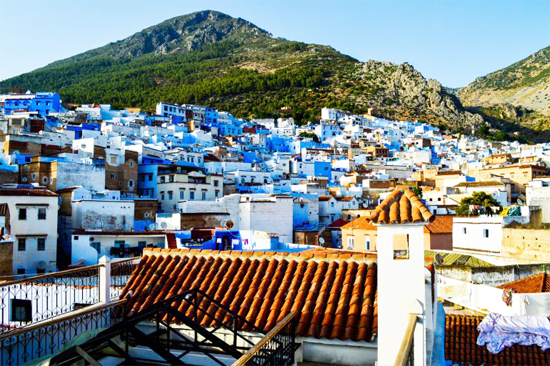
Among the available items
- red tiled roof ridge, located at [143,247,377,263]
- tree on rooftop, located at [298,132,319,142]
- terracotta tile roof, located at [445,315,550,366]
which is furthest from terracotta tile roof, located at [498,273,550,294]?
tree on rooftop, located at [298,132,319,142]

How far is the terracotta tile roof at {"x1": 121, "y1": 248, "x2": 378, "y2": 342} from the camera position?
619 centimetres

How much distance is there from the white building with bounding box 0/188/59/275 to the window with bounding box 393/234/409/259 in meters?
22.3

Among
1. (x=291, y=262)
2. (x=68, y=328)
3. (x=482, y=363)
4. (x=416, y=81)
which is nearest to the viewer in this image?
(x=68, y=328)

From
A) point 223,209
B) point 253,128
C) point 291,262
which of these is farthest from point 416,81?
point 291,262

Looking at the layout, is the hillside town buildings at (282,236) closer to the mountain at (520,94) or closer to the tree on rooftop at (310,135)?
the tree on rooftop at (310,135)

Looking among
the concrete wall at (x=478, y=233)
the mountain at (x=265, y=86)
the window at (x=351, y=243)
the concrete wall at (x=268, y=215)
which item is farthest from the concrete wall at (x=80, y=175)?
the mountain at (x=265, y=86)

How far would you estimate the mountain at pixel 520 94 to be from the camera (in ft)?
477

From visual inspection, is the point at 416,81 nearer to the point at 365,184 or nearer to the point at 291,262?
the point at 365,184

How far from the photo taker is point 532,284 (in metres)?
15.5

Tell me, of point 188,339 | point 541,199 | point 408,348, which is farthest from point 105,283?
point 541,199

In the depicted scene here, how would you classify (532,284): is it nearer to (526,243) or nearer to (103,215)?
(526,243)

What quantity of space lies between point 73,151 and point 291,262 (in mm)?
34171

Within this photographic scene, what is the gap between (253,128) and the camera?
3725 inches

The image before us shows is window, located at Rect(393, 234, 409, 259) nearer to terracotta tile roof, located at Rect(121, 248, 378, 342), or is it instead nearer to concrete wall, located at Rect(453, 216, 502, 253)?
terracotta tile roof, located at Rect(121, 248, 378, 342)
